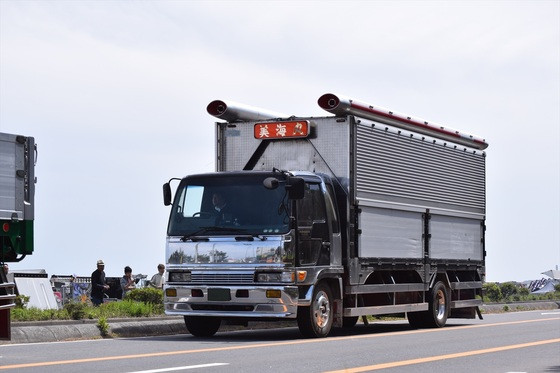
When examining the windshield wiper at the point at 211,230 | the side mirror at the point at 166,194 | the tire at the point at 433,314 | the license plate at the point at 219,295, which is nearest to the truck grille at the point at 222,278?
the license plate at the point at 219,295

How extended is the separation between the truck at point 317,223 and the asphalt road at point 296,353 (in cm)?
69

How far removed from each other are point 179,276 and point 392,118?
5299mm

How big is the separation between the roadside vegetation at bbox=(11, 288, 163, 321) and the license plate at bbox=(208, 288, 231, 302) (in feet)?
6.11

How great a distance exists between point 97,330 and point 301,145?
471 centimetres

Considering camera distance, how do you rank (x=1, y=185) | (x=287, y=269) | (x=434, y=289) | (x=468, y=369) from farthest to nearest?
(x=434, y=289) < (x=287, y=269) < (x=1, y=185) < (x=468, y=369)

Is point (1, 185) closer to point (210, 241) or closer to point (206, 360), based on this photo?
point (206, 360)

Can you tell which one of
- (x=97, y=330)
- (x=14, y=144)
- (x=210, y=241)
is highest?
(x=14, y=144)

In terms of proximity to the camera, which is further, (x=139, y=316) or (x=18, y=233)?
(x=139, y=316)

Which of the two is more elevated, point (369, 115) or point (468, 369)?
point (369, 115)

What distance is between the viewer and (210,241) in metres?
19.3

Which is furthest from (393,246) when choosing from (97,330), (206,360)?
(206,360)

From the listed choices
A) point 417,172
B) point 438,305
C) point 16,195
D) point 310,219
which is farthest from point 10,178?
point 438,305

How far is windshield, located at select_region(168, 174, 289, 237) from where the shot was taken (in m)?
19.1

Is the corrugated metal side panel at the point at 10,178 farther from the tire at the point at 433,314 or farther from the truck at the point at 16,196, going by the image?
the tire at the point at 433,314
